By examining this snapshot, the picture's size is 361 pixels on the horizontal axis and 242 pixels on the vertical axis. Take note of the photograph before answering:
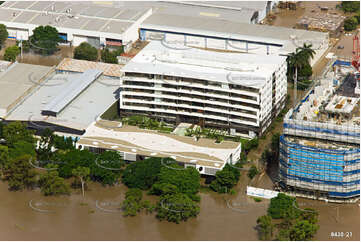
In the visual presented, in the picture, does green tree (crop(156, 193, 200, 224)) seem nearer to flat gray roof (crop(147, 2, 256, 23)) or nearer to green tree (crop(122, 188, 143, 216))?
green tree (crop(122, 188, 143, 216))

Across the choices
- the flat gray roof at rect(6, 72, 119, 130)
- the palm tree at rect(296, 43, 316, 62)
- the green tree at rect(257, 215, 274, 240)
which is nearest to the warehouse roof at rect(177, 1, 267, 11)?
the palm tree at rect(296, 43, 316, 62)

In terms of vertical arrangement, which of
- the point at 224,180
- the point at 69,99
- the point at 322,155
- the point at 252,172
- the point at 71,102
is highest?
the point at 322,155

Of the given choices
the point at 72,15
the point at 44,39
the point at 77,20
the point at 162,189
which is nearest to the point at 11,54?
the point at 44,39

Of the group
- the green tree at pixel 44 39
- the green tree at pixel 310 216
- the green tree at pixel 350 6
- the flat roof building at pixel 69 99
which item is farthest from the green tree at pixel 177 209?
the green tree at pixel 350 6

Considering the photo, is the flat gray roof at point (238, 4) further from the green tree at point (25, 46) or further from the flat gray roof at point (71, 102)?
the flat gray roof at point (71, 102)

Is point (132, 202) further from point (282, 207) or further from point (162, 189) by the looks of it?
point (282, 207)

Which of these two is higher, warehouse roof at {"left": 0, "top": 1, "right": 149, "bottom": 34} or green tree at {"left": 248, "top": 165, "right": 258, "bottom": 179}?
warehouse roof at {"left": 0, "top": 1, "right": 149, "bottom": 34}
